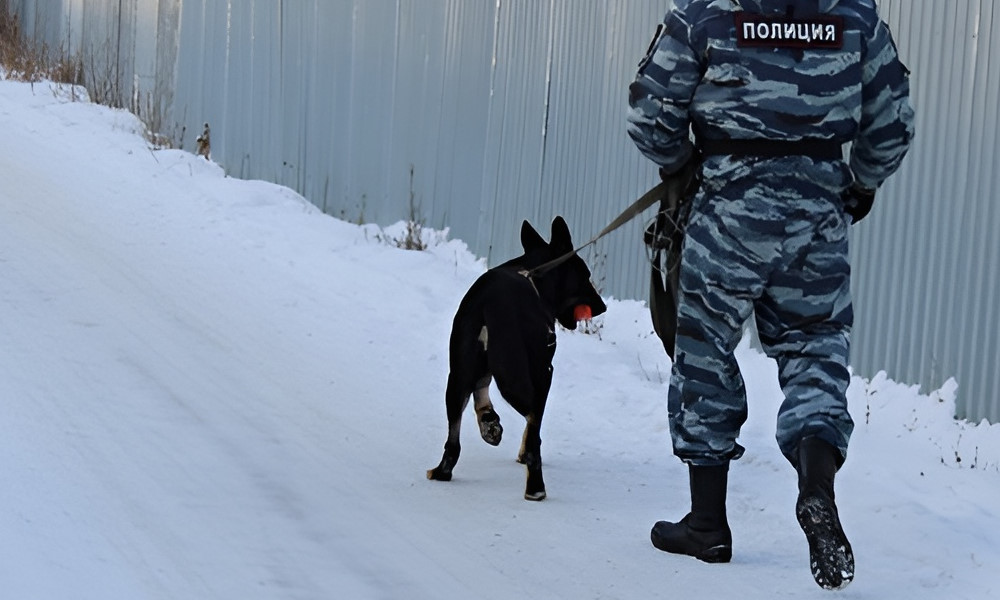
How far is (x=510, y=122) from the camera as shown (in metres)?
9.64

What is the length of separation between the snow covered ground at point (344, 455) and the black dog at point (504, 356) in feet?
0.68

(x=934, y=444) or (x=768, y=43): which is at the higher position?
(x=768, y=43)

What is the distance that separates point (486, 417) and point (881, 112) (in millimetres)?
1937

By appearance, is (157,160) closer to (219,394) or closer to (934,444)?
(219,394)

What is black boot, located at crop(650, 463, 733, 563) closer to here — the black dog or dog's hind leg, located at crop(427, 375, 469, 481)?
the black dog

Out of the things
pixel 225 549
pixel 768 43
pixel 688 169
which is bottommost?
pixel 225 549

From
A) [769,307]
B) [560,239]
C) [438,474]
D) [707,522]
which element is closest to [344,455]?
[438,474]

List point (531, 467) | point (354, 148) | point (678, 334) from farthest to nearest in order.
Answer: point (354, 148) < point (531, 467) < point (678, 334)

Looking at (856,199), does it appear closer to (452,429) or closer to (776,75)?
(776,75)

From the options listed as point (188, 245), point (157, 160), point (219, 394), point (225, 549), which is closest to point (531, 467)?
point (225, 549)

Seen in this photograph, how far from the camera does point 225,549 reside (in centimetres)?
423

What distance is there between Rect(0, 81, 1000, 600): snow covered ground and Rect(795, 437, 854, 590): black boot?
363mm

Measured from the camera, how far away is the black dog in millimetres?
5074

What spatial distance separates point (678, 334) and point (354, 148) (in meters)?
7.41
